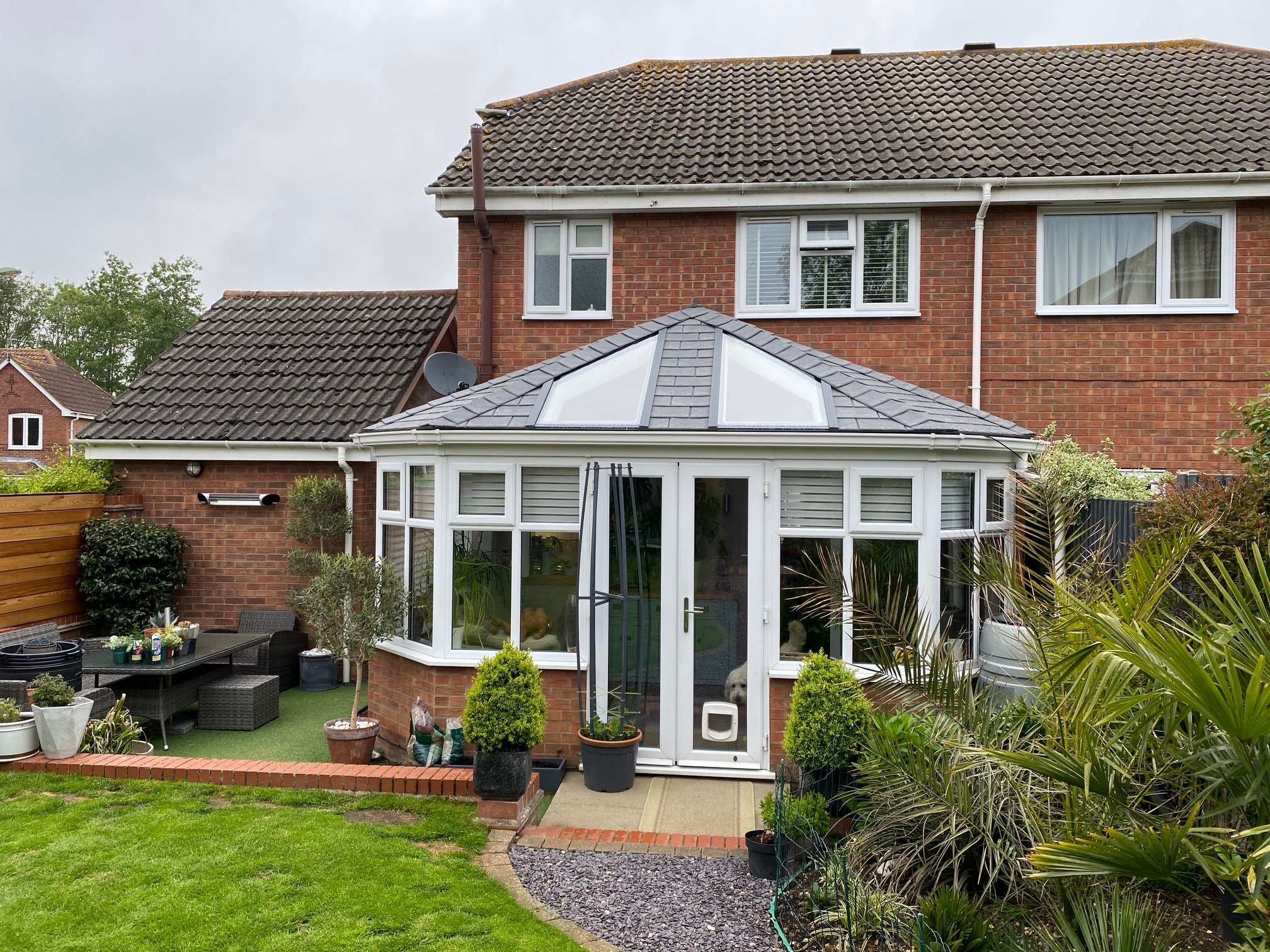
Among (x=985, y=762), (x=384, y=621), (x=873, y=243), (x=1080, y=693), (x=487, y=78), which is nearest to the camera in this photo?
(x=1080, y=693)

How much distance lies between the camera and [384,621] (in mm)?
7719

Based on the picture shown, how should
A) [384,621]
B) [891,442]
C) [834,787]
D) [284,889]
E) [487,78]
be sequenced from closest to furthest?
[284,889]
[834,787]
[891,442]
[384,621]
[487,78]

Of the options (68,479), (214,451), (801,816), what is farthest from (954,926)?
(68,479)

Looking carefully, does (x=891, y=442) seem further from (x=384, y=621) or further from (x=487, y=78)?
(x=487, y=78)

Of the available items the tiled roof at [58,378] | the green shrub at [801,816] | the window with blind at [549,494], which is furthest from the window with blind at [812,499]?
the tiled roof at [58,378]

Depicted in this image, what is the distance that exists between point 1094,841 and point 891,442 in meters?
4.17

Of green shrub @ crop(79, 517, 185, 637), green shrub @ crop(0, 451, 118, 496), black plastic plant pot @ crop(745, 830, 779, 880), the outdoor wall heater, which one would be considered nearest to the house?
green shrub @ crop(0, 451, 118, 496)

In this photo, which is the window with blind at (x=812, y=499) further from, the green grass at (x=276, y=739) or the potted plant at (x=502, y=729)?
the green grass at (x=276, y=739)

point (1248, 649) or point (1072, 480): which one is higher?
point (1072, 480)

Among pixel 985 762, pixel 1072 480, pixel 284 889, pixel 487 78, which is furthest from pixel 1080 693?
pixel 487 78

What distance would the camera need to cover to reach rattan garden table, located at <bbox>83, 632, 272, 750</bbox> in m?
7.96

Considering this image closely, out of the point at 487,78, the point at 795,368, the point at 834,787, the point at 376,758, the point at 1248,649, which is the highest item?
the point at 487,78

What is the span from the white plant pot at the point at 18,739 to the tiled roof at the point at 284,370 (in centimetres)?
474

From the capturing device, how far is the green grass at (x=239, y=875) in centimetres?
456
